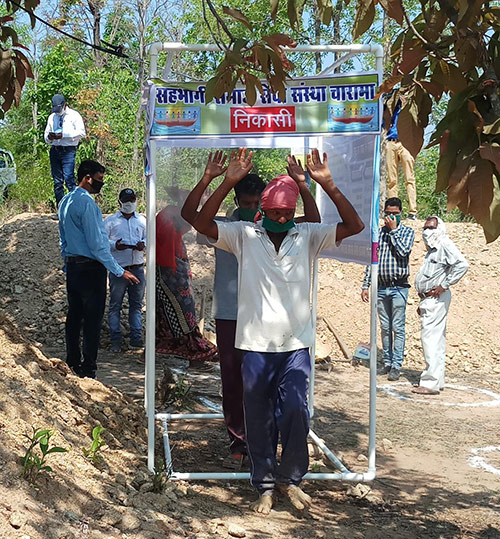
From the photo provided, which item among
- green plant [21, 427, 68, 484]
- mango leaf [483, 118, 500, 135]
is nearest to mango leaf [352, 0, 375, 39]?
mango leaf [483, 118, 500, 135]

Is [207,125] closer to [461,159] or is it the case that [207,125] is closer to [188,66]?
[461,159]

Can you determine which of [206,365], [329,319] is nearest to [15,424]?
[206,365]

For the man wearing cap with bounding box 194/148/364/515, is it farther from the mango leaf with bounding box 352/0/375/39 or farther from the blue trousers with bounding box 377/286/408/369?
the blue trousers with bounding box 377/286/408/369

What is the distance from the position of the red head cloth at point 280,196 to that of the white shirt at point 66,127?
732 cm

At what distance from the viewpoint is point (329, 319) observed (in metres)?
12.8

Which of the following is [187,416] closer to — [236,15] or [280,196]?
[280,196]

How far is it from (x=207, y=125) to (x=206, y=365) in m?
4.98

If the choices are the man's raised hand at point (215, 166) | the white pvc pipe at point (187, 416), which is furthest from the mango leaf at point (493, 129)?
the white pvc pipe at point (187, 416)

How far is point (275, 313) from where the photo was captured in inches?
181

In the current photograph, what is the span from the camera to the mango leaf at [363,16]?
2832 mm

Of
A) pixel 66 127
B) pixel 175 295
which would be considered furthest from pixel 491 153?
pixel 66 127

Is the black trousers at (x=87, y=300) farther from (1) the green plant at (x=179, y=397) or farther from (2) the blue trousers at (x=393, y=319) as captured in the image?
(2) the blue trousers at (x=393, y=319)

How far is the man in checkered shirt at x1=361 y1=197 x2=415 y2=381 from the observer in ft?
31.1

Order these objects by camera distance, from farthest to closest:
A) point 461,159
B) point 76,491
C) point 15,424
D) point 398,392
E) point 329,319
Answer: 1. point 329,319
2. point 398,392
3. point 15,424
4. point 76,491
5. point 461,159
